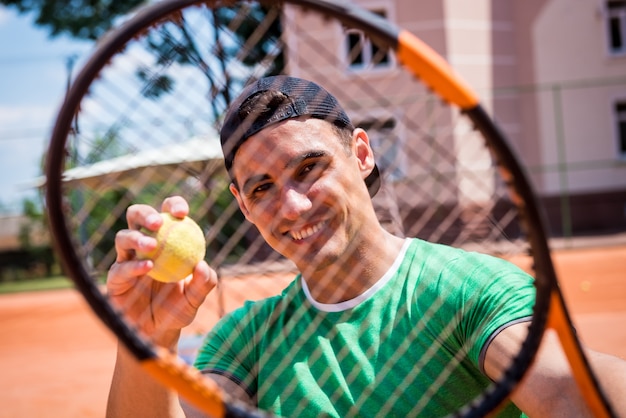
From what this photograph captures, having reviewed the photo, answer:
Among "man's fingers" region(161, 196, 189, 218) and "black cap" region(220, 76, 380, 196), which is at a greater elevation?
"black cap" region(220, 76, 380, 196)

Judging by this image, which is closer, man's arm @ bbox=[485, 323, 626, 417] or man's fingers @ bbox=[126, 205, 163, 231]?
man's arm @ bbox=[485, 323, 626, 417]

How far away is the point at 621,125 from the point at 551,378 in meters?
15.6

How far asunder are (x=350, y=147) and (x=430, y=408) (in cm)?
66

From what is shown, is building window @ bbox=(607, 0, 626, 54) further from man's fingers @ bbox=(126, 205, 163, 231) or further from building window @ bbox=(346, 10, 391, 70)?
man's fingers @ bbox=(126, 205, 163, 231)

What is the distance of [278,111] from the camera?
160 cm

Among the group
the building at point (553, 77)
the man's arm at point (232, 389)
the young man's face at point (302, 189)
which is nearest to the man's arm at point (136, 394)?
the man's arm at point (232, 389)

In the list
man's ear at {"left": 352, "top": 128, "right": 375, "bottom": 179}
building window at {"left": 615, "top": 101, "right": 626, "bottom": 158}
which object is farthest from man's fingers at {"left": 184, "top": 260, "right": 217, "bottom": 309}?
building window at {"left": 615, "top": 101, "right": 626, "bottom": 158}

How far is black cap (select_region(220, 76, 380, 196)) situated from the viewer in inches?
62.6

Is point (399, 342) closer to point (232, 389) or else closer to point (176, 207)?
point (232, 389)

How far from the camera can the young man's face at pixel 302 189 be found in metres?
1.58

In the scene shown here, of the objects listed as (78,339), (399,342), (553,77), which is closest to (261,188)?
(399,342)

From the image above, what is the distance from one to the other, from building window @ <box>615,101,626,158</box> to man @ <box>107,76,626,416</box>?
15200 millimetres

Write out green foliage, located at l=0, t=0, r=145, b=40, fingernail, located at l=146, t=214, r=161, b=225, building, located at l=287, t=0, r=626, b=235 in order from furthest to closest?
green foliage, located at l=0, t=0, r=145, b=40 → building, located at l=287, t=0, r=626, b=235 → fingernail, located at l=146, t=214, r=161, b=225

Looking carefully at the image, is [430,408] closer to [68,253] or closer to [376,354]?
[376,354]
